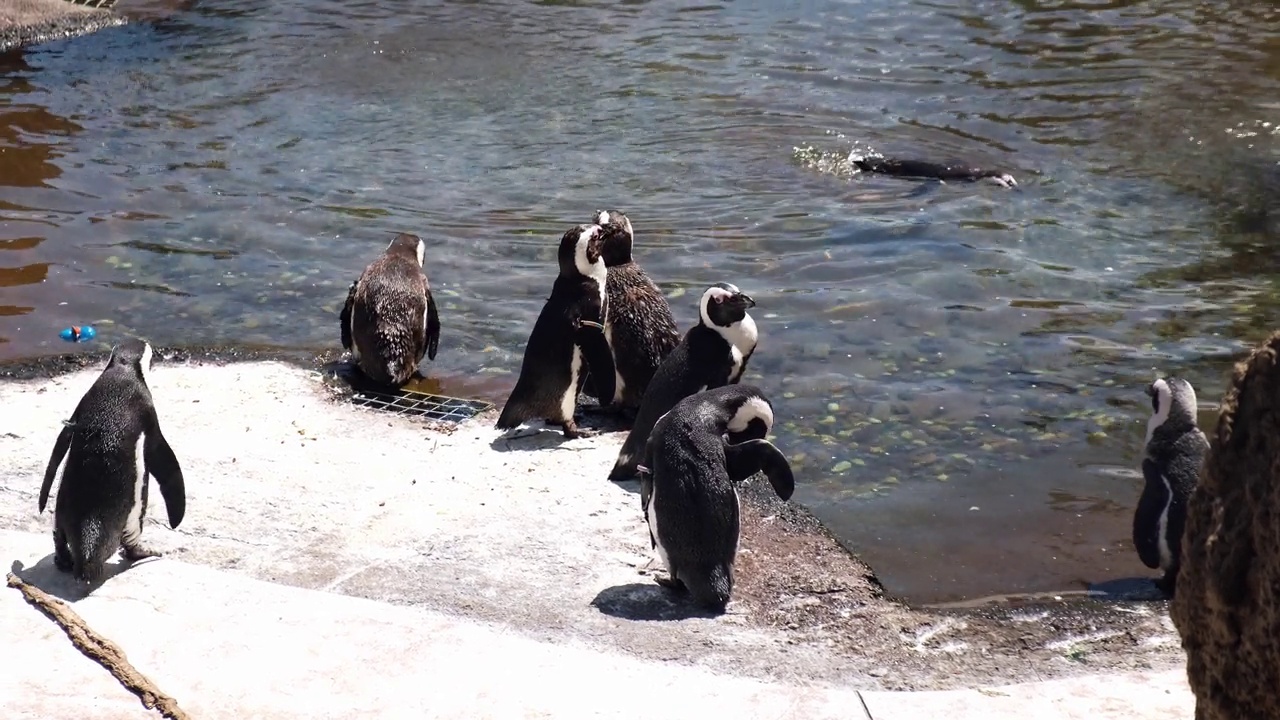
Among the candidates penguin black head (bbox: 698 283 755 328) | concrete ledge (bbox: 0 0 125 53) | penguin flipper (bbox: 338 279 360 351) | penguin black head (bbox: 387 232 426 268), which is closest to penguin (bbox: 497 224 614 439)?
penguin black head (bbox: 698 283 755 328)

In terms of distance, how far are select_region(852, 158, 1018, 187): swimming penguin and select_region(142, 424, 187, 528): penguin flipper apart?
7537 mm

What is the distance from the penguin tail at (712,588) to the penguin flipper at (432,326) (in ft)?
10.6

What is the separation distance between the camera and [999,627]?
16.0 feet

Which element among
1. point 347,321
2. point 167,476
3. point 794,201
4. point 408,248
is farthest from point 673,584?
point 794,201

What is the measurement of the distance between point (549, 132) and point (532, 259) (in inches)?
140

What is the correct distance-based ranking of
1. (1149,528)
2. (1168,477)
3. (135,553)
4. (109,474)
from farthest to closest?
(1168,477)
(1149,528)
(135,553)
(109,474)

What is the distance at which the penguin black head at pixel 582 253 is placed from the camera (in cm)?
684

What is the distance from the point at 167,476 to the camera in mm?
5148

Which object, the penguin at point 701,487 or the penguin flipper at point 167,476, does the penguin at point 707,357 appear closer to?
the penguin at point 701,487

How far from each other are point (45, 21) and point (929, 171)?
1161 centimetres

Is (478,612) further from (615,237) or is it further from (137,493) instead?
(615,237)

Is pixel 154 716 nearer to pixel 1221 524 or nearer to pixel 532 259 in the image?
pixel 1221 524

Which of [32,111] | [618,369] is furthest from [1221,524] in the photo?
[32,111]

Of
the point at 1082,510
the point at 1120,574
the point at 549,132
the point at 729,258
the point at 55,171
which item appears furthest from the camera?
the point at 549,132
